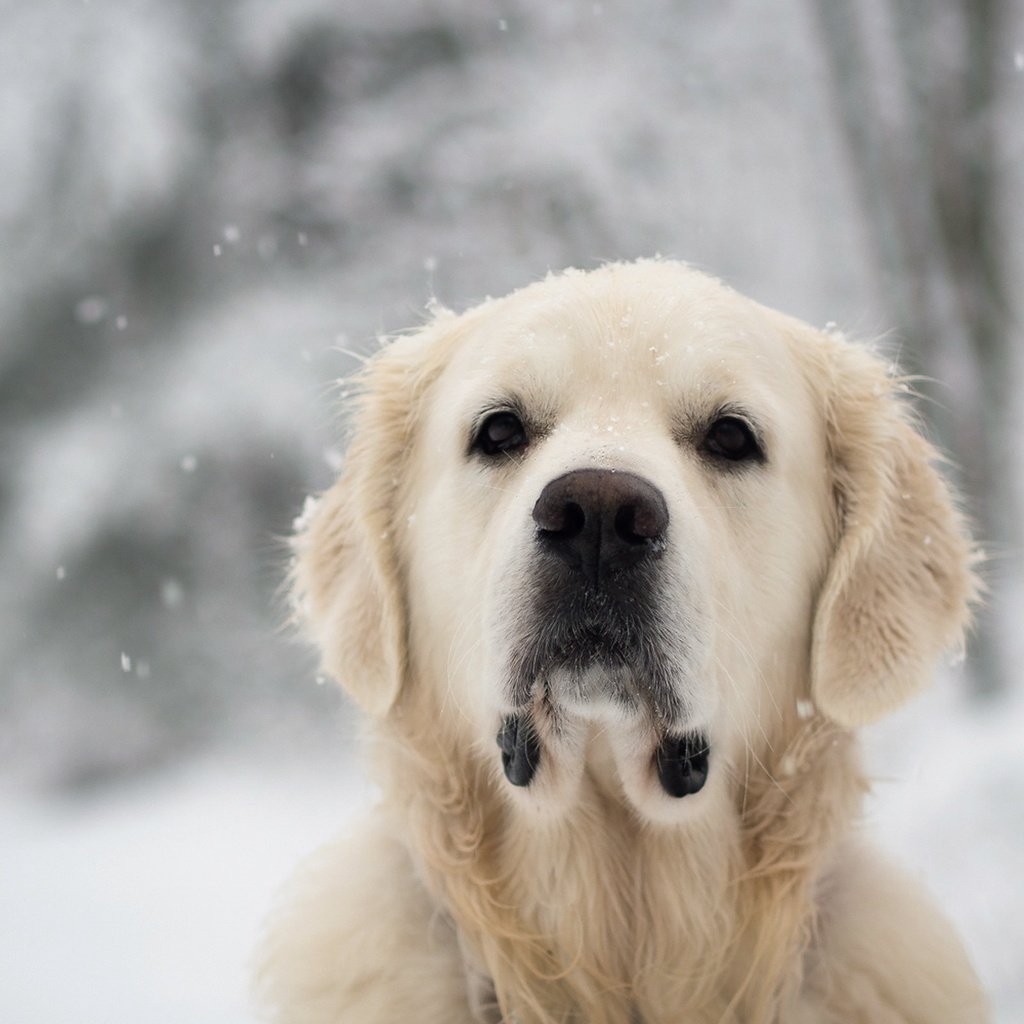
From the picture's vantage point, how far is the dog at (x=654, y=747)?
232 centimetres

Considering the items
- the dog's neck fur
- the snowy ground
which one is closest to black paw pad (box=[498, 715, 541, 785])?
the dog's neck fur

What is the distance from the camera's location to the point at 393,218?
307 inches

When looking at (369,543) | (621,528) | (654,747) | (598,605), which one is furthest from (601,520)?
(369,543)

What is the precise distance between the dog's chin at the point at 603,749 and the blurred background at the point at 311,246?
4352 millimetres

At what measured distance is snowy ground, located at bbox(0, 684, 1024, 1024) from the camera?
402 centimetres

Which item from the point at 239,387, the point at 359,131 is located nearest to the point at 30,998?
the point at 239,387

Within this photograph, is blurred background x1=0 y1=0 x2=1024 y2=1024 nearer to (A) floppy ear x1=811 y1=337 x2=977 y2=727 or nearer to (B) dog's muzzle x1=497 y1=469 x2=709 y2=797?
(A) floppy ear x1=811 y1=337 x2=977 y2=727

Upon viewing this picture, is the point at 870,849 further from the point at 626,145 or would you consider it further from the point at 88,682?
the point at 626,145

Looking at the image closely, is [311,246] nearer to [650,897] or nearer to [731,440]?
[731,440]

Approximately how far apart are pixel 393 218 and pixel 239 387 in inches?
71.2

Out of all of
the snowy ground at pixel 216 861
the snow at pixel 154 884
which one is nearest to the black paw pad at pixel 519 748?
the snowy ground at pixel 216 861

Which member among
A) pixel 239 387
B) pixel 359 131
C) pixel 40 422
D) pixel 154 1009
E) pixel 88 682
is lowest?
pixel 88 682

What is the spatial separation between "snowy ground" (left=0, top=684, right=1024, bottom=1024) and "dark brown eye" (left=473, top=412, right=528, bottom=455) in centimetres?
109

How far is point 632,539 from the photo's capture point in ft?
6.22
